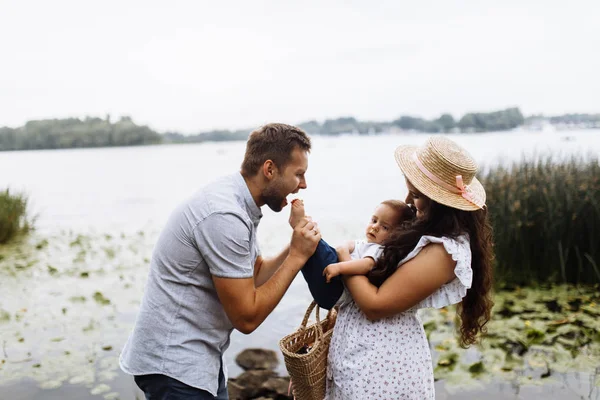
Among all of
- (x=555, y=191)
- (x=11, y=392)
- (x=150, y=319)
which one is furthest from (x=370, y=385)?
(x=555, y=191)

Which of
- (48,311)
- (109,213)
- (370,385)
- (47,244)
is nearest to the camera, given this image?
(370,385)

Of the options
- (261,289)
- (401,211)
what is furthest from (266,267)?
(401,211)

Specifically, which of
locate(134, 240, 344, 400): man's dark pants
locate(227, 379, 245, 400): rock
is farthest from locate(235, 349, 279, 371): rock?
locate(134, 240, 344, 400): man's dark pants

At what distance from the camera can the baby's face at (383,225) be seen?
2.49 meters

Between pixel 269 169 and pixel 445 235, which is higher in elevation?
pixel 269 169

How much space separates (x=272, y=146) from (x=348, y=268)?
607mm

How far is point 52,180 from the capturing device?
35469 millimetres

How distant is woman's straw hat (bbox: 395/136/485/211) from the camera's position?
2305mm

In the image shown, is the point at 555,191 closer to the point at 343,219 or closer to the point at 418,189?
the point at 418,189

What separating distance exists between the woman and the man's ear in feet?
1.62

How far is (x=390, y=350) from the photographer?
225 centimetres

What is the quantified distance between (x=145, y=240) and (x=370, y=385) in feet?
34.5

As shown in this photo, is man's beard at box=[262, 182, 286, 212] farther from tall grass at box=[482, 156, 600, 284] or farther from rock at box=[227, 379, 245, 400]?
tall grass at box=[482, 156, 600, 284]

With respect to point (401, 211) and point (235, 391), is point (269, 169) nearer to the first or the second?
point (401, 211)
